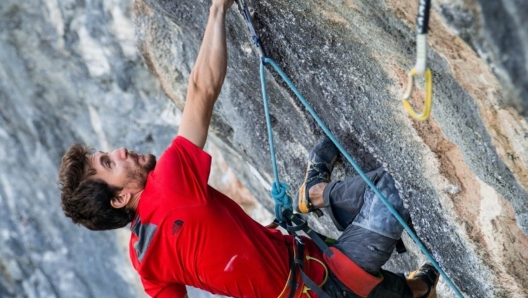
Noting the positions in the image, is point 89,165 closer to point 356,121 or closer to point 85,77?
point 356,121

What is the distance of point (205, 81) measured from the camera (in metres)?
2.90

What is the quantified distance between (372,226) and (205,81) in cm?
106

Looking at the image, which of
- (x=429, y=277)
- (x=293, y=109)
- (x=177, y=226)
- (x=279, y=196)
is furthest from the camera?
(x=293, y=109)

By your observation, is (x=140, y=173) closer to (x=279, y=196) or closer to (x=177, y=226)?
(x=177, y=226)

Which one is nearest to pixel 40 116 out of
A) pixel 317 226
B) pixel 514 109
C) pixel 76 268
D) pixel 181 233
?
pixel 76 268

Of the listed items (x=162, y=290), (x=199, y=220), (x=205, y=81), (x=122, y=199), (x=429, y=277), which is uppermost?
(x=205, y=81)

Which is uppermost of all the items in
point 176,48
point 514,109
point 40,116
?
point 514,109

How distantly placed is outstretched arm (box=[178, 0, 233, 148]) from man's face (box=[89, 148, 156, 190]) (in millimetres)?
260

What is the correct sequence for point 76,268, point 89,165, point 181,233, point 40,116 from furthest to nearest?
point 76,268 → point 40,116 → point 89,165 → point 181,233

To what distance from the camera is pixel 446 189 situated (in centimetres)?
283

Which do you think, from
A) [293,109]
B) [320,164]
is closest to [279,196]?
[320,164]

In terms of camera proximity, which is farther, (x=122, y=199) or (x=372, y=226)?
(x=372, y=226)

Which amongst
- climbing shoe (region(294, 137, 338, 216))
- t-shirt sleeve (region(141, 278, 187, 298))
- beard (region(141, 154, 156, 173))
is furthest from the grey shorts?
beard (region(141, 154, 156, 173))

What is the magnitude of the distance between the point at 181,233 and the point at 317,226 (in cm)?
203
